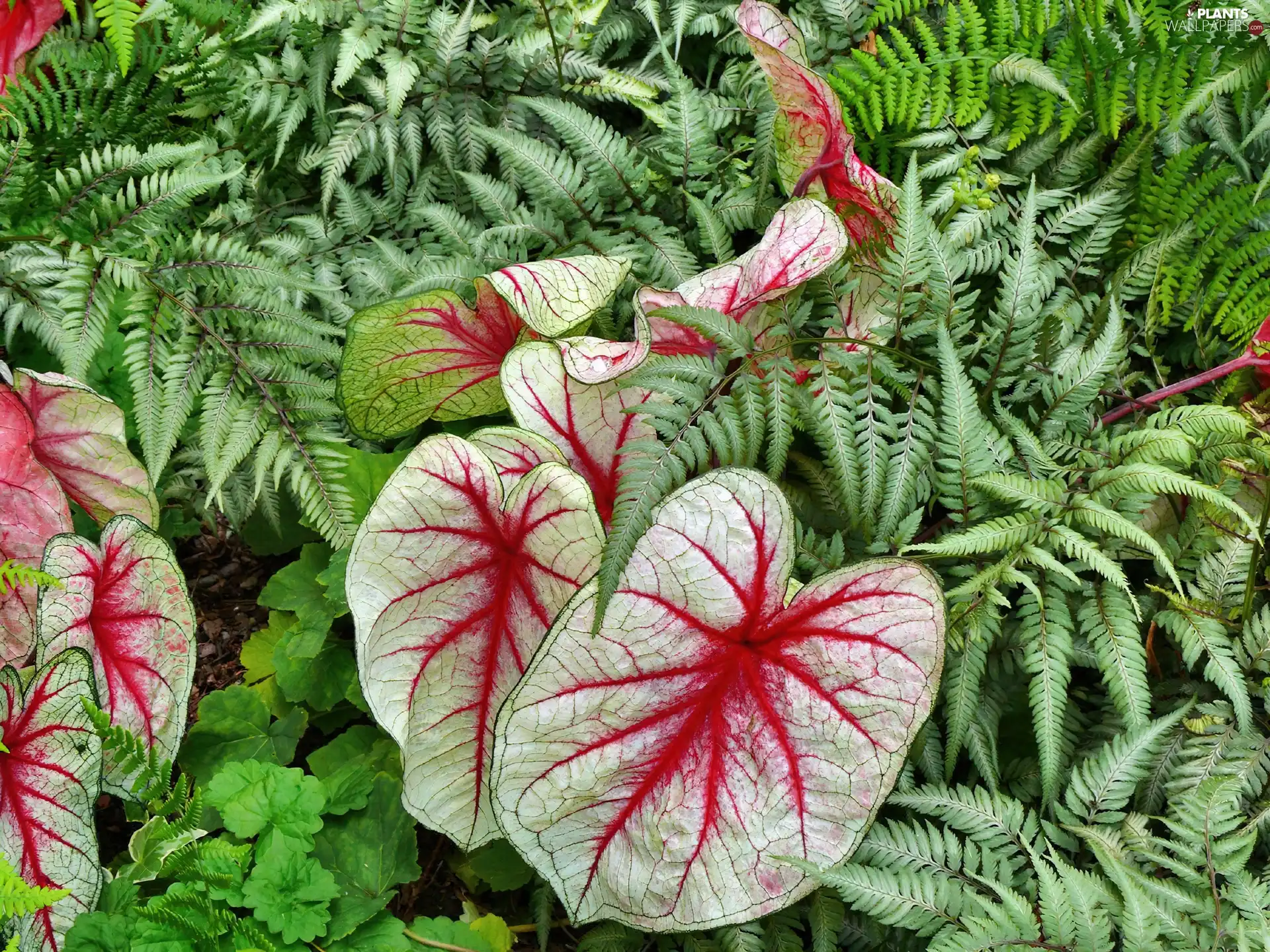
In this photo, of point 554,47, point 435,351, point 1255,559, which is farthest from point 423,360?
point 1255,559

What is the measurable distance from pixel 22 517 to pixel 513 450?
0.87 meters

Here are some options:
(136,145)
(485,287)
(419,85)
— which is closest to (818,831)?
(485,287)

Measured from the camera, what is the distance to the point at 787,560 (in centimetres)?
126

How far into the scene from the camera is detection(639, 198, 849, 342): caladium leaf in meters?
1.38

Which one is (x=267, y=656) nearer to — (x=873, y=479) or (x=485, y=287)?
(x=485, y=287)

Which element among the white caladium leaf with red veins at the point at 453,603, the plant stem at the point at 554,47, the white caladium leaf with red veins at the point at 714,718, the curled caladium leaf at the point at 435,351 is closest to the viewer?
the white caladium leaf with red veins at the point at 714,718

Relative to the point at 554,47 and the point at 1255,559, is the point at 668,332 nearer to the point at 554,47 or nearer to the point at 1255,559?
the point at 554,47

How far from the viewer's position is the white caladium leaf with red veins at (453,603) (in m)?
1.37

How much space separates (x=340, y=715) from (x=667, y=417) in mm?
895

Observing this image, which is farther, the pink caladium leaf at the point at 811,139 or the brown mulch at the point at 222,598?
the brown mulch at the point at 222,598

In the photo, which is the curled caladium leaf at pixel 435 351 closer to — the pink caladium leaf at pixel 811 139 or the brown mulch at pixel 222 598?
the pink caladium leaf at pixel 811 139

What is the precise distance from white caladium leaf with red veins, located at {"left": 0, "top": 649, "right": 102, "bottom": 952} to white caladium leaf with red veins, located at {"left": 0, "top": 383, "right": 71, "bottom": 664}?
0.16 m

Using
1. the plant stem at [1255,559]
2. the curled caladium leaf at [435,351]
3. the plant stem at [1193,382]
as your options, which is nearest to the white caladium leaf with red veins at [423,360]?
the curled caladium leaf at [435,351]

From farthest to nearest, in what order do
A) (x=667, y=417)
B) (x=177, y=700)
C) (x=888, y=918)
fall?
(x=177, y=700) → (x=667, y=417) → (x=888, y=918)
